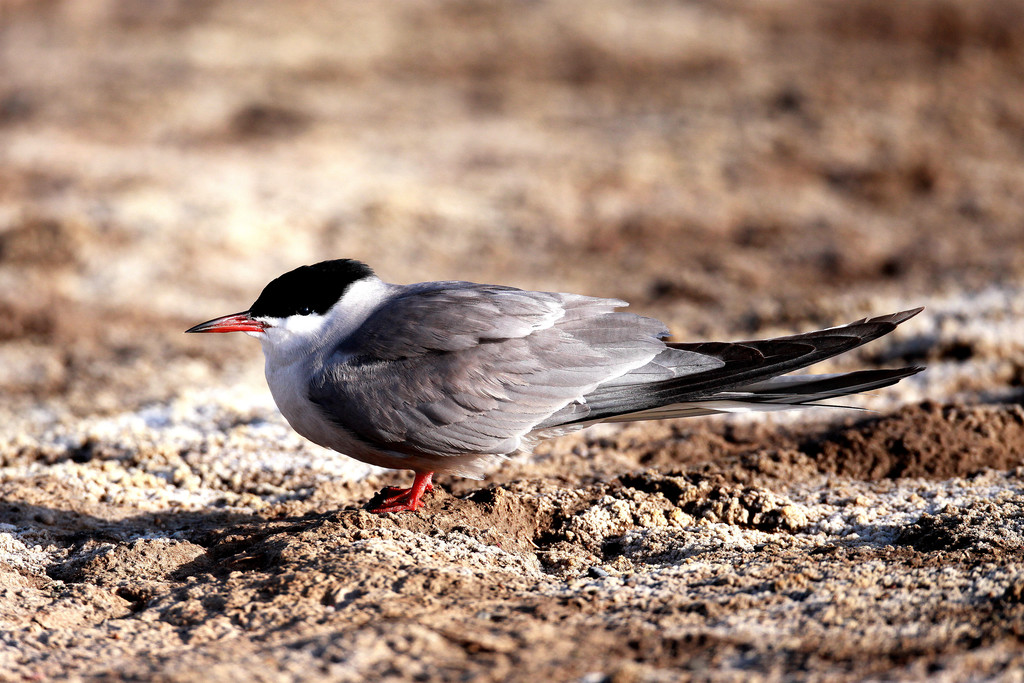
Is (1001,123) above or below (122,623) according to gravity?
→ above

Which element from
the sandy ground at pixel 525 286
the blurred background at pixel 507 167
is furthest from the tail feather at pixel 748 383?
the blurred background at pixel 507 167

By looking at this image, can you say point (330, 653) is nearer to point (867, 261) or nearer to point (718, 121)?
point (867, 261)

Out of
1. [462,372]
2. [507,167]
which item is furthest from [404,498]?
[507,167]

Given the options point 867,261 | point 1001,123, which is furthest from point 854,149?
point 867,261

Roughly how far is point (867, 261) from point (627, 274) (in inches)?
75.0

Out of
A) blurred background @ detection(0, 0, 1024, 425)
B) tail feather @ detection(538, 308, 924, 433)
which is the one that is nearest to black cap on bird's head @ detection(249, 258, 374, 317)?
tail feather @ detection(538, 308, 924, 433)

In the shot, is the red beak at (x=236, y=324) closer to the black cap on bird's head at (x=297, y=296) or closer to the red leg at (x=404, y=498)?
the black cap on bird's head at (x=297, y=296)

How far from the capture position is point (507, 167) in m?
9.68

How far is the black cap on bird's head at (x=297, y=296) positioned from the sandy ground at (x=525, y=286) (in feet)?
2.56

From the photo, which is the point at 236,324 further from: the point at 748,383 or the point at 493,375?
the point at 748,383

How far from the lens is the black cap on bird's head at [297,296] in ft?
12.3

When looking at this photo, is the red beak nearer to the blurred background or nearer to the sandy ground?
the sandy ground

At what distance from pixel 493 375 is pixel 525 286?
4.07m

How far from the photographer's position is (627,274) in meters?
7.83
